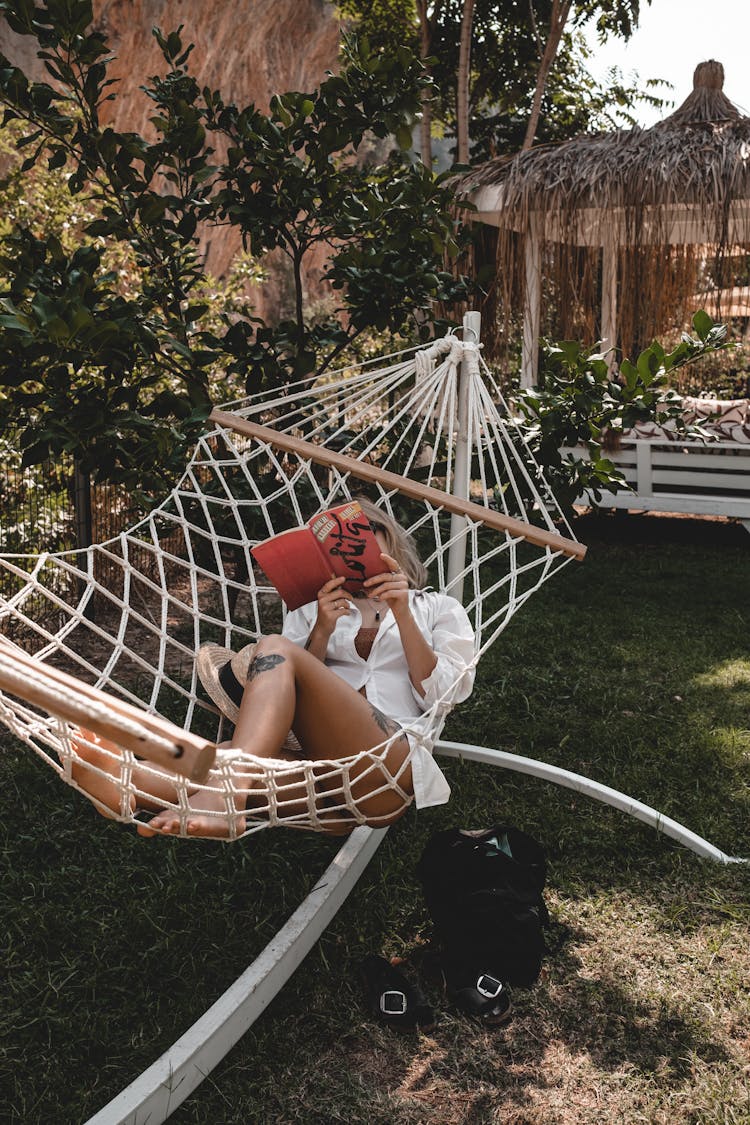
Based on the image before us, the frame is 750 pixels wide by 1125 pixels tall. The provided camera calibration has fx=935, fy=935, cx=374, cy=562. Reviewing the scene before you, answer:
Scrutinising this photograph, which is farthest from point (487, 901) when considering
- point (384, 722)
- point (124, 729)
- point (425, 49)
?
point (425, 49)

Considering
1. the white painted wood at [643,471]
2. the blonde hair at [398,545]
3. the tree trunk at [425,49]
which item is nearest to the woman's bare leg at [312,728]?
the blonde hair at [398,545]

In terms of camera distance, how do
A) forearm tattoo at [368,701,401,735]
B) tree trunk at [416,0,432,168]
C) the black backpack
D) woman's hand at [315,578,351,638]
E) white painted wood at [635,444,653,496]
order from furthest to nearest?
1. tree trunk at [416,0,432,168]
2. white painted wood at [635,444,653,496]
3. woman's hand at [315,578,351,638]
4. forearm tattoo at [368,701,401,735]
5. the black backpack

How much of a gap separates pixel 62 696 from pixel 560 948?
115 centimetres

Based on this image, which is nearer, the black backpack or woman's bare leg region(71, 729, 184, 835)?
woman's bare leg region(71, 729, 184, 835)

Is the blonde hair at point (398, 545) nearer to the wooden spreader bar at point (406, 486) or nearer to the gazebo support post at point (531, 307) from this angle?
the wooden spreader bar at point (406, 486)

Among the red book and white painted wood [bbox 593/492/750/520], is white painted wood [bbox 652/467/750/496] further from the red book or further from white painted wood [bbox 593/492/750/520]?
the red book

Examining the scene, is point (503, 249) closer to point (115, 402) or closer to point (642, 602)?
point (642, 602)

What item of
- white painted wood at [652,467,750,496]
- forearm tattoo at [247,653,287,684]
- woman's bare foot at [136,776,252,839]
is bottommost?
white painted wood at [652,467,750,496]

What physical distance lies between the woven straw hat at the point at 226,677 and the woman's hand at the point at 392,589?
0.25 m

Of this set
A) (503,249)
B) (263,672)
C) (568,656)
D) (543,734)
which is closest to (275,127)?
(263,672)

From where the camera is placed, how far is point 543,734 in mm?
2541

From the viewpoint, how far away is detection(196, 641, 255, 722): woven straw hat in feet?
5.78

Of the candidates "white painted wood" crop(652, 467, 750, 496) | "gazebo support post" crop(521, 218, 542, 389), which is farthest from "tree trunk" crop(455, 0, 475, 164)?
"white painted wood" crop(652, 467, 750, 496)

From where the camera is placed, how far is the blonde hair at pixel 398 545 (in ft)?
6.45
